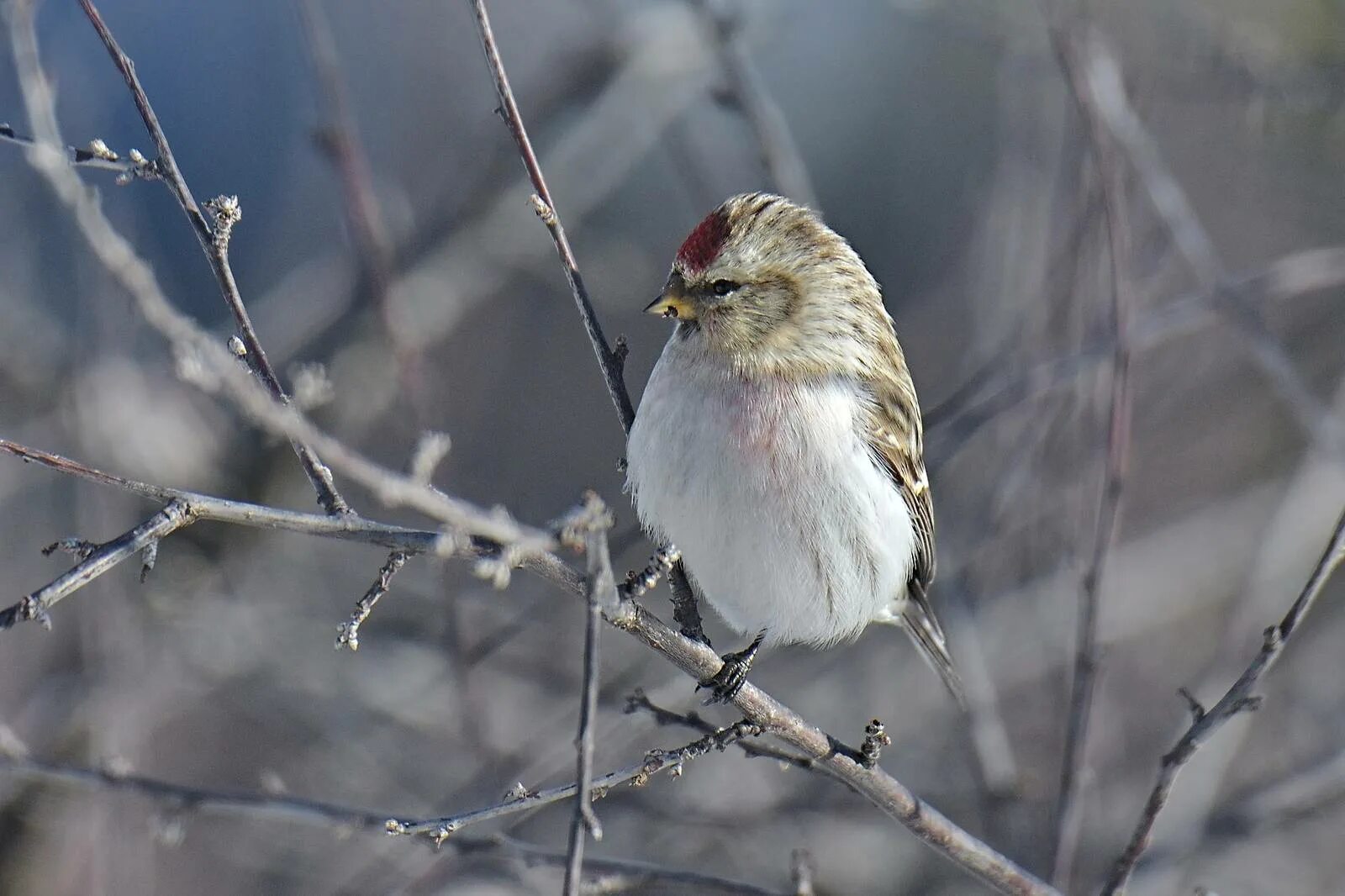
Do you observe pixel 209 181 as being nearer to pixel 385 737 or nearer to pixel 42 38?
pixel 42 38

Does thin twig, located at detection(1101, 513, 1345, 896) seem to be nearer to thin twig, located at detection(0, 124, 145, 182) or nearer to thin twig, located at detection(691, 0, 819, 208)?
thin twig, located at detection(691, 0, 819, 208)

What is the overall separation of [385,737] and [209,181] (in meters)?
3.28

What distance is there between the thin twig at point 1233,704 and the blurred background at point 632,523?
48 cm

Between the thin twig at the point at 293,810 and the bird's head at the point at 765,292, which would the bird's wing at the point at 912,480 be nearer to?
the bird's head at the point at 765,292

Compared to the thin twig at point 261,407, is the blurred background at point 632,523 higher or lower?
higher

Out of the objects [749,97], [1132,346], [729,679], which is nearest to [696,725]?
[729,679]

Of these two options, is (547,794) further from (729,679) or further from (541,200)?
(541,200)

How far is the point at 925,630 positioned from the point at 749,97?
1.51 m

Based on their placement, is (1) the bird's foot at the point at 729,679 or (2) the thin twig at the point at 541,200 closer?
(2) the thin twig at the point at 541,200

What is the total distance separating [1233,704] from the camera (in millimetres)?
2115

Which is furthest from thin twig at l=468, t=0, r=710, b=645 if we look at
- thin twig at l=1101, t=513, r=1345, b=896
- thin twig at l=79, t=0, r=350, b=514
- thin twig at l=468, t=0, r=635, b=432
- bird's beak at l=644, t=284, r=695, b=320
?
thin twig at l=1101, t=513, r=1345, b=896

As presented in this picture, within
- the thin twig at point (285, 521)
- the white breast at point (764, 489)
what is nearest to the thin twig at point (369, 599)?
the thin twig at point (285, 521)

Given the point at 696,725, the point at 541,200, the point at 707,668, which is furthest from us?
the point at 696,725

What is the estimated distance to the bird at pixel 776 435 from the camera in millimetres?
2771
